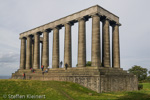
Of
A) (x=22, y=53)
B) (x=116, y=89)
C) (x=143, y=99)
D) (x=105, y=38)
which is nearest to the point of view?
(x=143, y=99)

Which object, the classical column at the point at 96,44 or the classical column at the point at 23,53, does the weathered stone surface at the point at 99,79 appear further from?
the classical column at the point at 23,53

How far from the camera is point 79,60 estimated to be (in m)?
48.5

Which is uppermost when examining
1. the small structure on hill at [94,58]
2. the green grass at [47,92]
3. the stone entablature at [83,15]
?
the stone entablature at [83,15]

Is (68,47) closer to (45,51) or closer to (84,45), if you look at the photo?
(84,45)

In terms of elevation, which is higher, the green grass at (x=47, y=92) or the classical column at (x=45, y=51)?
the classical column at (x=45, y=51)

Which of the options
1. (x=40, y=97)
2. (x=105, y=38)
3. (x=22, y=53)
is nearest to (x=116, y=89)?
(x=105, y=38)

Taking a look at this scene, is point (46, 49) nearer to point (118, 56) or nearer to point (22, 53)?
point (22, 53)

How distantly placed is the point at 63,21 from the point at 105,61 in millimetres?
19937

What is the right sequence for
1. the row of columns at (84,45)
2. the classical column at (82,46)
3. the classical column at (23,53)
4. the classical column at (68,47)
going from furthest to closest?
the classical column at (23,53), the classical column at (68,47), the classical column at (82,46), the row of columns at (84,45)

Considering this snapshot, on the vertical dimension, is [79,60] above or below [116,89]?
above

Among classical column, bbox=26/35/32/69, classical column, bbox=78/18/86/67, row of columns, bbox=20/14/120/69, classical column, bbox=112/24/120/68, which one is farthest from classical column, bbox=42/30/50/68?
classical column, bbox=112/24/120/68

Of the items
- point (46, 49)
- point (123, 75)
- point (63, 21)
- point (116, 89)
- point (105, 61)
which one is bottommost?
point (116, 89)

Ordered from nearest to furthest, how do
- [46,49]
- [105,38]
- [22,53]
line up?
[105,38] → [46,49] → [22,53]

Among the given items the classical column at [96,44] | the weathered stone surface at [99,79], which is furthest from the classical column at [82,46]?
the classical column at [96,44]
